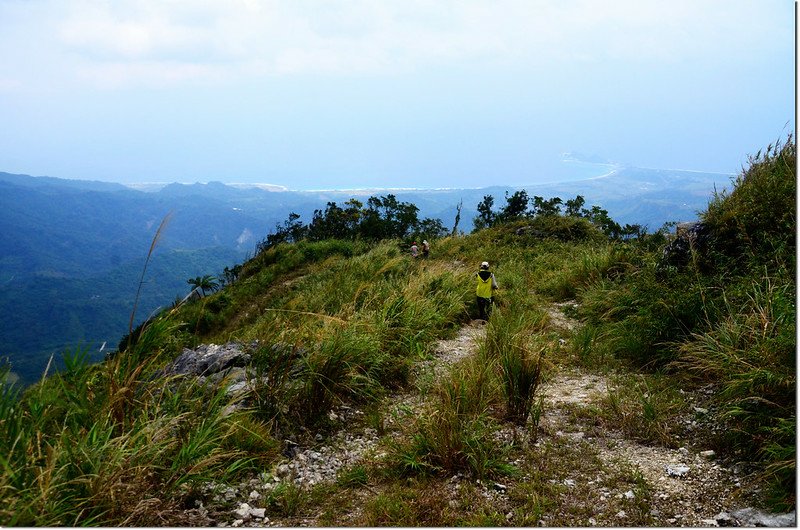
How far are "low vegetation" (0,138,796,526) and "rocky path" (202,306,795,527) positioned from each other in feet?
0.20

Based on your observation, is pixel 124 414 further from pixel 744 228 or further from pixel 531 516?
pixel 744 228

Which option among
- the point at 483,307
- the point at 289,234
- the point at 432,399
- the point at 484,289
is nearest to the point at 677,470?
the point at 432,399

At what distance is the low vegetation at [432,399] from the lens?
2.75m

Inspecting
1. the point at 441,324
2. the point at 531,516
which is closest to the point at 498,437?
the point at 531,516

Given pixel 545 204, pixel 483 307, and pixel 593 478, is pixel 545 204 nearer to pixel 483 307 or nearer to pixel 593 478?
pixel 483 307

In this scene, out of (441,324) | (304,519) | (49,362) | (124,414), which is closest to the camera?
(49,362)

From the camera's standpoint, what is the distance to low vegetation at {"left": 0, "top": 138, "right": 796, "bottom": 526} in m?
2.75

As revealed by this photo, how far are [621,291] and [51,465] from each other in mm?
7887

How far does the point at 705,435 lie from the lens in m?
3.79

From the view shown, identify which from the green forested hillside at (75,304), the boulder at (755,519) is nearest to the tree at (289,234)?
the boulder at (755,519)

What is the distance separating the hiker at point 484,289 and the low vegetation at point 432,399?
105cm

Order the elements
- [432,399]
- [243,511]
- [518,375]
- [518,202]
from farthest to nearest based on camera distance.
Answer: [518,202] < [432,399] < [518,375] < [243,511]

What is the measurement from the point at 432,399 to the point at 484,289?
468cm

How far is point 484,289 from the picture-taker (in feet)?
29.3
